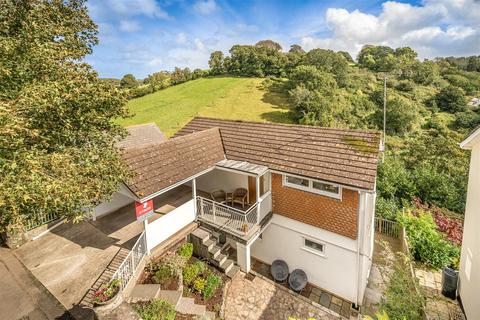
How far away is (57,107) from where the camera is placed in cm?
645

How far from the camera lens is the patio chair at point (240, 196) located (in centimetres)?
1319

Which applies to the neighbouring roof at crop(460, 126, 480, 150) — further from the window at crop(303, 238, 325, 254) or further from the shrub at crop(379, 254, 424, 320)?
the window at crop(303, 238, 325, 254)

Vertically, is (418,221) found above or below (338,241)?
below

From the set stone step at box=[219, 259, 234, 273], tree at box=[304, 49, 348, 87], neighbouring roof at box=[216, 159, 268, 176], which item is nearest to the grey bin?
neighbouring roof at box=[216, 159, 268, 176]

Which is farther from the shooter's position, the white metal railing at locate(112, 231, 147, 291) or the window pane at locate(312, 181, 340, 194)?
the window pane at locate(312, 181, 340, 194)

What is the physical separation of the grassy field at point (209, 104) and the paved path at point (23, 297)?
2652cm

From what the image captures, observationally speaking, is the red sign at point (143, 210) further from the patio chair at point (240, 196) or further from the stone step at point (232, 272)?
the patio chair at point (240, 196)

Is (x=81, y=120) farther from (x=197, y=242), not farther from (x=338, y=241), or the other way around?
(x=338, y=241)

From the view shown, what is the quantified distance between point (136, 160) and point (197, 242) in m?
4.60

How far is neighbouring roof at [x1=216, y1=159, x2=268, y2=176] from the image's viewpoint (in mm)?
11552

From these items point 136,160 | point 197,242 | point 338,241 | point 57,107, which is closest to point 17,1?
point 57,107

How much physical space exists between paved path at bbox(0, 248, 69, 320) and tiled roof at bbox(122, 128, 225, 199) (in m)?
4.15

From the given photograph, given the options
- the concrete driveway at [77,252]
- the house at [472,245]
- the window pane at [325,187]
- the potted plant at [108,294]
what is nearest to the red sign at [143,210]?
the concrete driveway at [77,252]

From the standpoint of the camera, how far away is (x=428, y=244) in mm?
13258
